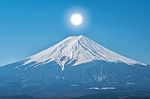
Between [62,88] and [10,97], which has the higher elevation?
[62,88]

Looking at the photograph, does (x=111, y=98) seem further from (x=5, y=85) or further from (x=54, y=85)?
(x=5, y=85)

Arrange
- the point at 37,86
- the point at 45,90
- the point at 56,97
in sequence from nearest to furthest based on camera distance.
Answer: the point at 56,97 → the point at 45,90 → the point at 37,86

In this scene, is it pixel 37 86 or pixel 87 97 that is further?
pixel 37 86

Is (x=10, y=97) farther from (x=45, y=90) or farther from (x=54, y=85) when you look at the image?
(x=54, y=85)

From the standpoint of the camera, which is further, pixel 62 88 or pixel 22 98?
pixel 62 88

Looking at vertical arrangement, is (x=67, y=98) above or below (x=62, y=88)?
below

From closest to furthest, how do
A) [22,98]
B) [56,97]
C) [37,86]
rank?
[22,98]
[56,97]
[37,86]

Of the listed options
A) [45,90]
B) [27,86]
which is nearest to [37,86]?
[27,86]

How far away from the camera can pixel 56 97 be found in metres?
144

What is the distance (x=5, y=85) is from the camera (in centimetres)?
19788

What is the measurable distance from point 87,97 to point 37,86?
176 feet

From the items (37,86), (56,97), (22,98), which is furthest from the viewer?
(37,86)

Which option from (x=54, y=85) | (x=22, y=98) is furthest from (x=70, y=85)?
(x=22, y=98)

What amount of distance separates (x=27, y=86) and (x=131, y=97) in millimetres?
64466
